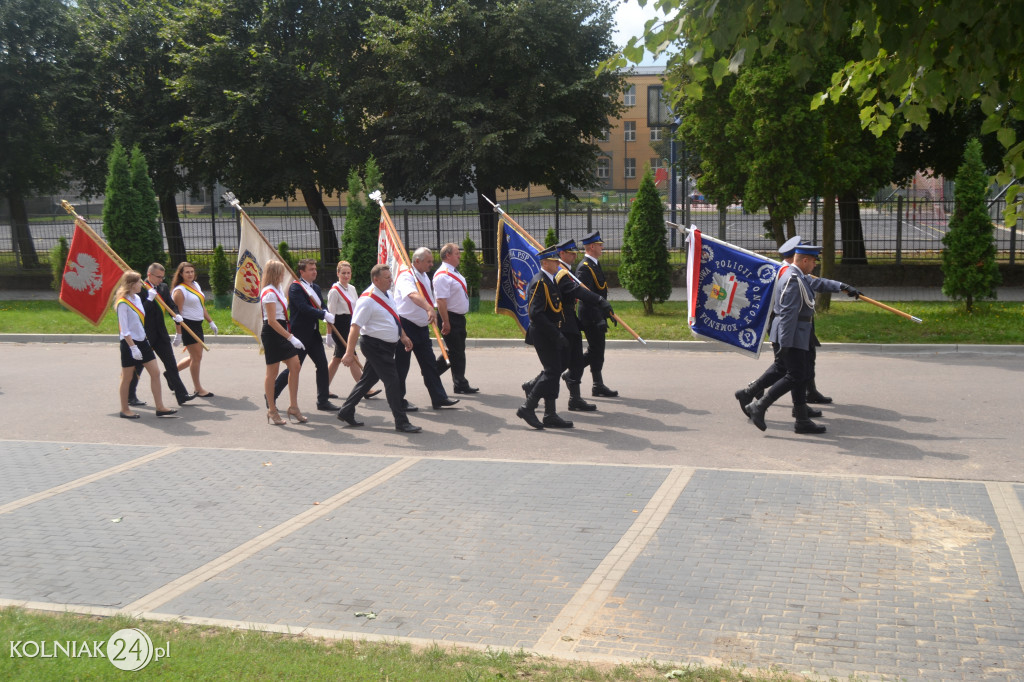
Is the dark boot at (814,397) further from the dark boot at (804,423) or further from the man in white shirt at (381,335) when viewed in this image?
the man in white shirt at (381,335)

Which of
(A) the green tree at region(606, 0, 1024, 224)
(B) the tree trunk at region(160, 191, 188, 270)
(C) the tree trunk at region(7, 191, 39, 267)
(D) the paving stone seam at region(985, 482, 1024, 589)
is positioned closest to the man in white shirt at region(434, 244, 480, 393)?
(D) the paving stone seam at region(985, 482, 1024, 589)

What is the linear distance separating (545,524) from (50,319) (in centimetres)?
1660

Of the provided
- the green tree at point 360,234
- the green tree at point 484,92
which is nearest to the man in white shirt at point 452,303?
the green tree at point 360,234

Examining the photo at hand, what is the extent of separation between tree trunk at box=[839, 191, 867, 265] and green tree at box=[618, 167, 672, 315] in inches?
245

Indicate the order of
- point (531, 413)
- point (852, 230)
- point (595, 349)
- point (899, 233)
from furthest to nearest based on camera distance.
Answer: point (852, 230) → point (899, 233) → point (595, 349) → point (531, 413)

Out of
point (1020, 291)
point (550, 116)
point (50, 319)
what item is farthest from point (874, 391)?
point (50, 319)

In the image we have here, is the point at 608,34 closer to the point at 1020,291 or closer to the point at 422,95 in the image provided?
the point at 422,95

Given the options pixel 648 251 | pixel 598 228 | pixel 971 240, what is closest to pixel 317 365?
pixel 648 251

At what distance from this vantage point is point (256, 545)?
21.3 feet

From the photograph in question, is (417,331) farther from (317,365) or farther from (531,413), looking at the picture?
(531,413)

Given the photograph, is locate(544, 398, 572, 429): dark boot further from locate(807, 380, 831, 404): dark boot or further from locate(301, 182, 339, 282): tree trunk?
locate(301, 182, 339, 282): tree trunk

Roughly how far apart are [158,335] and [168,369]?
48cm

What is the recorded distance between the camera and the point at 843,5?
394 centimetres

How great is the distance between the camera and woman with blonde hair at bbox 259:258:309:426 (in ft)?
33.2
